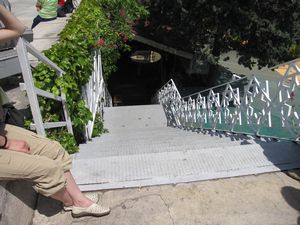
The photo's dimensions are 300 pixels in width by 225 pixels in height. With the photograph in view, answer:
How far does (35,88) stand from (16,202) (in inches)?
38.9

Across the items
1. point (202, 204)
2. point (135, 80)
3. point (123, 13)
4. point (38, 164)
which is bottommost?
point (135, 80)

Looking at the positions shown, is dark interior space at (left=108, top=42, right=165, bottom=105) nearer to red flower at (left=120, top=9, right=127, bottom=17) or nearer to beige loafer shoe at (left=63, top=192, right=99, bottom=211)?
red flower at (left=120, top=9, right=127, bottom=17)

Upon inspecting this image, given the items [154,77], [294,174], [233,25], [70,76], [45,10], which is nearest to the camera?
[294,174]

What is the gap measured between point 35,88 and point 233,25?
8.32 metres

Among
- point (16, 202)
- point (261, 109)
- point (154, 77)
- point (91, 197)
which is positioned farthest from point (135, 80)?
point (16, 202)

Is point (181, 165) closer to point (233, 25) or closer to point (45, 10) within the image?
point (45, 10)

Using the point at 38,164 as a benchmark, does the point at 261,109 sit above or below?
below

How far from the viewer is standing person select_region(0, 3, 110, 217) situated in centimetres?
203

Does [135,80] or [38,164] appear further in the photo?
[135,80]


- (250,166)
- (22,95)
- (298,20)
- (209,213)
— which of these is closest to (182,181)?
(209,213)

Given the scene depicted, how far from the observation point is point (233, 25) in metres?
9.59

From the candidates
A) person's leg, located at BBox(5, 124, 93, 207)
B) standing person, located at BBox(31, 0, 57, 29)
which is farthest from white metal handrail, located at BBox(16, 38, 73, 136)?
standing person, located at BBox(31, 0, 57, 29)

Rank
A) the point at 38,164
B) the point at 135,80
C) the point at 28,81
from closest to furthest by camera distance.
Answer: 1. the point at 38,164
2. the point at 28,81
3. the point at 135,80

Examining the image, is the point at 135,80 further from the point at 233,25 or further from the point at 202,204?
the point at 202,204
